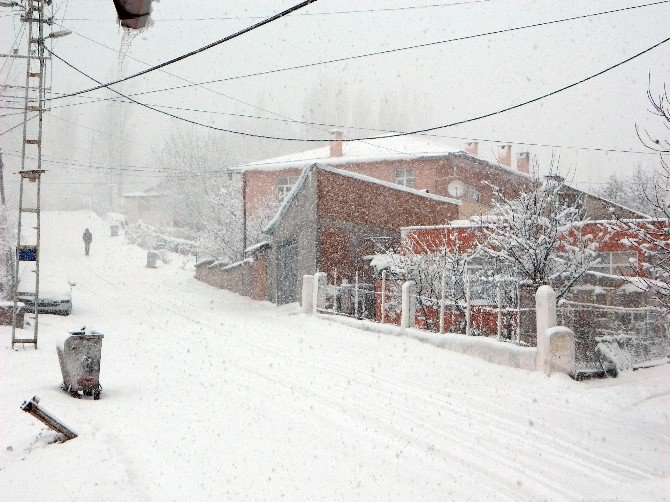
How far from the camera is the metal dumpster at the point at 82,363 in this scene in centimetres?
735

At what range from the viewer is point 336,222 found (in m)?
21.2

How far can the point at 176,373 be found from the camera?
915 cm

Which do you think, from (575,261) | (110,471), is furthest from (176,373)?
(575,261)

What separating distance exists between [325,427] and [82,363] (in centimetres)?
352

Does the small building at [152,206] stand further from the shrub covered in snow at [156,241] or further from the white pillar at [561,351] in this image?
the white pillar at [561,351]

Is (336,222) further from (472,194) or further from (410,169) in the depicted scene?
(472,194)

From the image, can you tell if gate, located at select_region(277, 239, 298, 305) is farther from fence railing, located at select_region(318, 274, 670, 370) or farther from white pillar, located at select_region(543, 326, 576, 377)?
white pillar, located at select_region(543, 326, 576, 377)

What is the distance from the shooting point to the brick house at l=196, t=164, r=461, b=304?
20.9 meters

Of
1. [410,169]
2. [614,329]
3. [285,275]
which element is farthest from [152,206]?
[614,329]

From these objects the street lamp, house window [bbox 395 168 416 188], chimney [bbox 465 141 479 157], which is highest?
chimney [bbox 465 141 479 157]

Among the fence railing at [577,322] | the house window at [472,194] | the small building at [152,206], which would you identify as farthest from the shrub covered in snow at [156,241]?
the fence railing at [577,322]

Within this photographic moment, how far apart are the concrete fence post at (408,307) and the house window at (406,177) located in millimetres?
22983

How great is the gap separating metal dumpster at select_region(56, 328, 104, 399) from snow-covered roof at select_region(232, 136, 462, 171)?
29.9 meters

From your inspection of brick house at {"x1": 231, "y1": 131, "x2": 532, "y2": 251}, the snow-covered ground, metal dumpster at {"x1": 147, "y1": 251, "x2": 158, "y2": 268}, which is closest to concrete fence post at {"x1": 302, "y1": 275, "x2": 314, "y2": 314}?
the snow-covered ground
